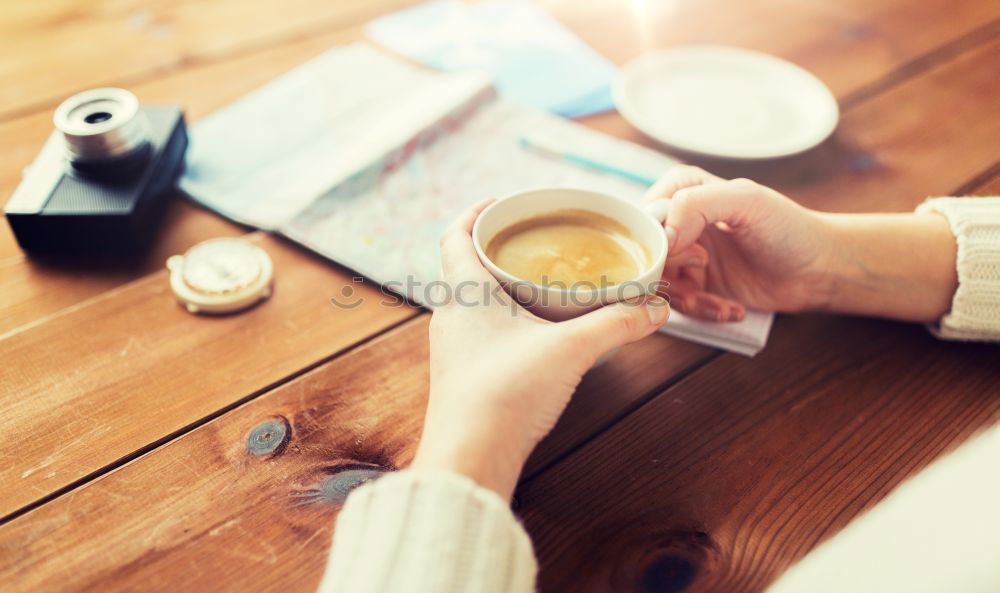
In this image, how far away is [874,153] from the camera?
3.25 ft

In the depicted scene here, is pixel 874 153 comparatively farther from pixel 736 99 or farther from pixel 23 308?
pixel 23 308

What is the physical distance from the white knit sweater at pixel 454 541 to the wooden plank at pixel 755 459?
0.06 m

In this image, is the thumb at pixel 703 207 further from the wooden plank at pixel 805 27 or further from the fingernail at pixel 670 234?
the wooden plank at pixel 805 27

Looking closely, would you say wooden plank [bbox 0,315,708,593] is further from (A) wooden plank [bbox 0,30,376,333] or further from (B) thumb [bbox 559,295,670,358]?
(A) wooden plank [bbox 0,30,376,333]

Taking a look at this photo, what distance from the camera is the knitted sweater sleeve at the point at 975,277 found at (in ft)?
2.39

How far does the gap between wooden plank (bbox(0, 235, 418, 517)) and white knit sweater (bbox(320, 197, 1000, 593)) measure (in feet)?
0.78

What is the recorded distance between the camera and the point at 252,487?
594mm

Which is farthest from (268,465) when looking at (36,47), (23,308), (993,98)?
(993,98)

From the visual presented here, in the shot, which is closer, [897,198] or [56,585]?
[56,585]

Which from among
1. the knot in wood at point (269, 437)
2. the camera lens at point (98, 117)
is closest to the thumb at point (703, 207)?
the knot in wood at point (269, 437)

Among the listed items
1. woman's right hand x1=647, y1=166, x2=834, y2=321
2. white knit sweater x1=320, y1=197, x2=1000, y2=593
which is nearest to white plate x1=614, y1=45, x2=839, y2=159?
woman's right hand x1=647, y1=166, x2=834, y2=321

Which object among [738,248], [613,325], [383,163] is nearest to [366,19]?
[383,163]

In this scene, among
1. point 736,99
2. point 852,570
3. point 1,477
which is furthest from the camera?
point 736,99

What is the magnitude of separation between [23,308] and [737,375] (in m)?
0.70
